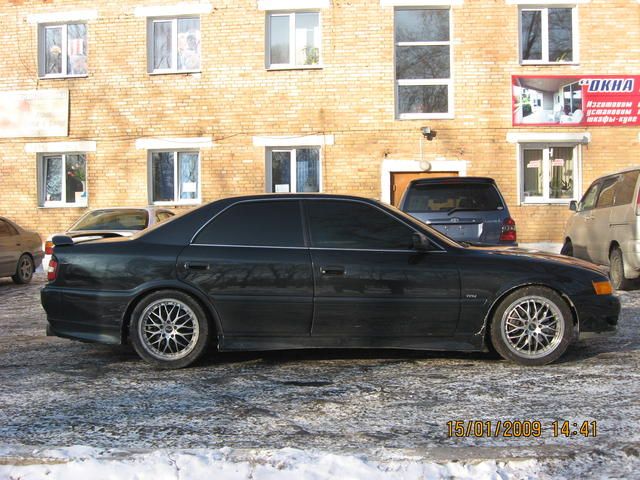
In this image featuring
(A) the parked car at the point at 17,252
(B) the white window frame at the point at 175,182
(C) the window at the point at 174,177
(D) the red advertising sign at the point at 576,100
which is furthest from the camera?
(C) the window at the point at 174,177

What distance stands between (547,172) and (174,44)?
361 inches

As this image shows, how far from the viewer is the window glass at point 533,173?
1427 cm

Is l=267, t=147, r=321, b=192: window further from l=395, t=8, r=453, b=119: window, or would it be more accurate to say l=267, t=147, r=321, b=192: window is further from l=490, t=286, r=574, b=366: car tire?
l=490, t=286, r=574, b=366: car tire

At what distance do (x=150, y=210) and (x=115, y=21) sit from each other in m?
6.39

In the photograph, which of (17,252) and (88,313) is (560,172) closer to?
(17,252)

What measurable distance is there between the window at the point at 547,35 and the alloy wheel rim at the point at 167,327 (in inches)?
462

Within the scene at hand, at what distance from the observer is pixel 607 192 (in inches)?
383

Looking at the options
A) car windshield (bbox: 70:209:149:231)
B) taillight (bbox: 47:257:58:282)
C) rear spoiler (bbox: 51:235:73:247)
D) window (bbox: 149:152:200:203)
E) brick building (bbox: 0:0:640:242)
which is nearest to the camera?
taillight (bbox: 47:257:58:282)

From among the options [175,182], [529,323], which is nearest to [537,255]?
[529,323]

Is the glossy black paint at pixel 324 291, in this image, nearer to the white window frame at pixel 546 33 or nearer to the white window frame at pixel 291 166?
the white window frame at pixel 291 166

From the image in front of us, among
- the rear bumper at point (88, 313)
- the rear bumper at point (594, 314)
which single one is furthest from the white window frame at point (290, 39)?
the rear bumper at point (594, 314)

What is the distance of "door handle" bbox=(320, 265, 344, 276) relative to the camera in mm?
4926

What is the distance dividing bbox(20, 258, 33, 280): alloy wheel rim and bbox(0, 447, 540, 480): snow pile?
9.33m

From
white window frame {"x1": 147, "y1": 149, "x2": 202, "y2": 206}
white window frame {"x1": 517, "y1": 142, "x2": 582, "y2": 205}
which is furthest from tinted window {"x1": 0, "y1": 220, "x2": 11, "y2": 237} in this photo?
white window frame {"x1": 517, "y1": 142, "x2": 582, "y2": 205}
